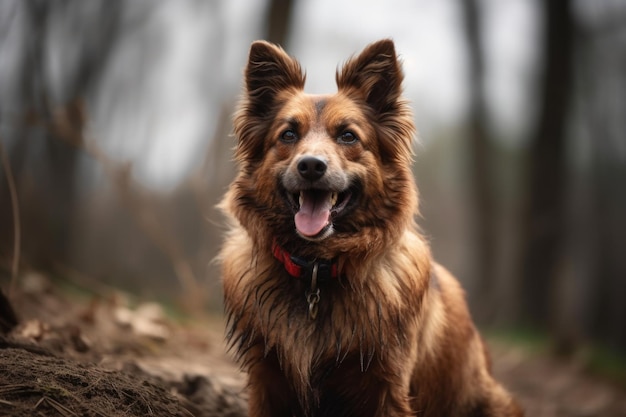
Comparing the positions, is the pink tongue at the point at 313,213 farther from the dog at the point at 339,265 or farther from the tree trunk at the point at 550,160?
the tree trunk at the point at 550,160

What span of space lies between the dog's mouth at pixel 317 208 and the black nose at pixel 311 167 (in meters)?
0.17

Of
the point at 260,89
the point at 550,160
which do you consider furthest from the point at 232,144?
the point at 550,160

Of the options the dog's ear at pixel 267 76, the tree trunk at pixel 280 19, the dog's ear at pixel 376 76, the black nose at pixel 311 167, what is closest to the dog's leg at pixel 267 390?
the black nose at pixel 311 167

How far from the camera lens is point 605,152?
485 inches

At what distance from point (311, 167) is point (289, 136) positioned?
22.0 inches

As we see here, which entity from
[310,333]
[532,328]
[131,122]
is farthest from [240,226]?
[131,122]

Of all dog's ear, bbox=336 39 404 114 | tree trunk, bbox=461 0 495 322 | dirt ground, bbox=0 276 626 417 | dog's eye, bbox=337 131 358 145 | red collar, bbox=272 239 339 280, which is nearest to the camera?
dirt ground, bbox=0 276 626 417

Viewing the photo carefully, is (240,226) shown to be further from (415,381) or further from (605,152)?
(605,152)

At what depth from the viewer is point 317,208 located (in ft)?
13.4

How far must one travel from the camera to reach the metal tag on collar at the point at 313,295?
3.92 meters

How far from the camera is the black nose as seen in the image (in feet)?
12.8

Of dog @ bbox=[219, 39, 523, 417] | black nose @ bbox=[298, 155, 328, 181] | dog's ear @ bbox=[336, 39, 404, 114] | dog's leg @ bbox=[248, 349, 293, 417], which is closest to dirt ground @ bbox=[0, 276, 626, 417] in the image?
dog's leg @ bbox=[248, 349, 293, 417]

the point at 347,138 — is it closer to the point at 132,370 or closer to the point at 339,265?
the point at 339,265

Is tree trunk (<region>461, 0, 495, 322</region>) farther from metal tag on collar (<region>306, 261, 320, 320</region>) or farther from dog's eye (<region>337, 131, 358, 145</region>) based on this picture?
metal tag on collar (<region>306, 261, 320, 320</region>)
